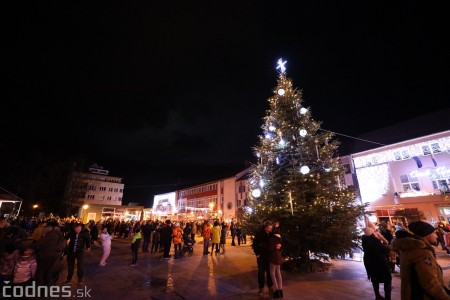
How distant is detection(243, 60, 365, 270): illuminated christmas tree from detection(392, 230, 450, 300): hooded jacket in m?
5.94

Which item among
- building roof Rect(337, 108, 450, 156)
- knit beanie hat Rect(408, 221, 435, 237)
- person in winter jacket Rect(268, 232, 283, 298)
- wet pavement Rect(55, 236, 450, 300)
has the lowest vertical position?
wet pavement Rect(55, 236, 450, 300)

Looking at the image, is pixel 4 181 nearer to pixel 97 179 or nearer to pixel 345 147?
pixel 97 179

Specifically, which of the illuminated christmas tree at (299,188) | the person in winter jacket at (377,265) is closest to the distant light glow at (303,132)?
the illuminated christmas tree at (299,188)

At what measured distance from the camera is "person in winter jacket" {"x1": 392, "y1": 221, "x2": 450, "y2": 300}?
8.74 feet

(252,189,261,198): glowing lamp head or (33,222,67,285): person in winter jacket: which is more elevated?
(252,189,261,198): glowing lamp head

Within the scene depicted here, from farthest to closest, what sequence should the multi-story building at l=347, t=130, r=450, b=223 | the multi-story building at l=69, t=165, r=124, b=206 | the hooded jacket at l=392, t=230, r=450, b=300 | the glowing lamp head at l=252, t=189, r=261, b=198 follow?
the multi-story building at l=69, t=165, r=124, b=206 → the multi-story building at l=347, t=130, r=450, b=223 → the glowing lamp head at l=252, t=189, r=261, b=198 → the hooded jacket at l=392, t=230, r=450, b=300

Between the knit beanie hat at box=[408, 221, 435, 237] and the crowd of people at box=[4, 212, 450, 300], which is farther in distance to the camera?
the knit beanie hat at box=[408, 221, 435, 237]

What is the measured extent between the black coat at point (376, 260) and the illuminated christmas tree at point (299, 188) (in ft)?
7.90

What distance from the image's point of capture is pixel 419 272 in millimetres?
2771

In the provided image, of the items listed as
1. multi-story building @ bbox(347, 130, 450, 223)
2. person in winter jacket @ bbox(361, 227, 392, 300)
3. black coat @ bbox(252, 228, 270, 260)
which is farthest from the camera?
multi-story building @ bbox(347, 130, 450, 223)

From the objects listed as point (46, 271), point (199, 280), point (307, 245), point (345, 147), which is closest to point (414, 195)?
point (345, 147)

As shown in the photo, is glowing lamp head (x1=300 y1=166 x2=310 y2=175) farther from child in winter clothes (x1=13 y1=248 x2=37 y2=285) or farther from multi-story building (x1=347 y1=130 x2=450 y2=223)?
multi-story building (x1=347 y1=130 x2=450 y2=223)

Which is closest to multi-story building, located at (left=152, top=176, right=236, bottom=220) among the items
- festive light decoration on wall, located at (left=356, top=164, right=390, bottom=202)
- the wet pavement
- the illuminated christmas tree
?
festive light decoration on wall, located at (left=356, top=164, right=390, bottom=202)

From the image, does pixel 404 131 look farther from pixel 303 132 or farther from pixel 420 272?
pixel 420 272
